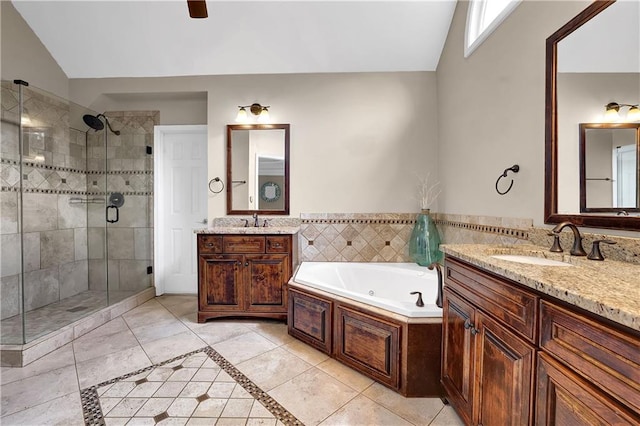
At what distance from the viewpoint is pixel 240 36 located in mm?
2688

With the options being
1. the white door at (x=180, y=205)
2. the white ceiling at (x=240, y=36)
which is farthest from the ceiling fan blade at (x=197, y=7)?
the white door at (x=180, y=205)

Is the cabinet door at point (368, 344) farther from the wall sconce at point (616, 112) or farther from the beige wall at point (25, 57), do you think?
the beige wall at point (25, 57)

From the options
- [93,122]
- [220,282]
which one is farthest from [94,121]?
[220,282]

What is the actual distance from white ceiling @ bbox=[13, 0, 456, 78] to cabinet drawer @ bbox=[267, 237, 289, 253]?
6.11ft

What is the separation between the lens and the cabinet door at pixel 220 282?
99.3 inches

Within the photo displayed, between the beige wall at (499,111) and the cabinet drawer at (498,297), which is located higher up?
the beige wall at (499,111)

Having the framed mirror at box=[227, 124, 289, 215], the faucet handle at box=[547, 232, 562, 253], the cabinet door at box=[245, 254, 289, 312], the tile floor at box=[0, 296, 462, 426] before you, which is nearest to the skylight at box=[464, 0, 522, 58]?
the faucet handle at box=[547, 232, 562, 253]

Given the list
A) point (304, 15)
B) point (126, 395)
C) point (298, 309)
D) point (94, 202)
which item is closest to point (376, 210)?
point (298, 309)

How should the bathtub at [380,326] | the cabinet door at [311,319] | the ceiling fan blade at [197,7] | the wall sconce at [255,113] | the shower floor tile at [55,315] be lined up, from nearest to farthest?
the ceiling fan blade at [197,7] → the bathtub at [380,326] → the cabinet door at [311,319] → the shower floor tile at [55,315] → the wall sconce at [255,113]

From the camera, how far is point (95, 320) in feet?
8.04

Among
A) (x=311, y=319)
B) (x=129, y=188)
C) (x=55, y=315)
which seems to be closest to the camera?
(x=311, y=319)

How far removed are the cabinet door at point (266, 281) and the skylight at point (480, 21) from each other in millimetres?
2398

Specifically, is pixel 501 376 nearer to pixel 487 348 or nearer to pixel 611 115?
pixel 487 348

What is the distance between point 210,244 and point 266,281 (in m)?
0.64
